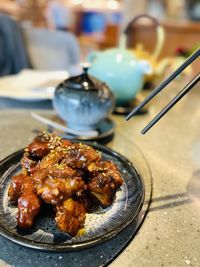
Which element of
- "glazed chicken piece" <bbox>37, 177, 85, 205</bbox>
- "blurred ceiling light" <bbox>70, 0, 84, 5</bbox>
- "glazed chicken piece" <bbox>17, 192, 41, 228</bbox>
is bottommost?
"glazed chicken piece" <bbox>17, 192, 41, 228</bbox>

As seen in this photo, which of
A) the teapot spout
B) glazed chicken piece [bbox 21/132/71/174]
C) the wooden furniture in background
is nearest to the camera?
glazed chicken piece [bbox 21/132/71/174]

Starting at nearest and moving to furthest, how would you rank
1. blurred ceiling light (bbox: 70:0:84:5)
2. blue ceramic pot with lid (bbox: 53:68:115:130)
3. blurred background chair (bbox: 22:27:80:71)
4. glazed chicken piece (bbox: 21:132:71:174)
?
1. glazed chicken piece (bbox: 21:132:71:174)
2. blue ceramic pot with lid (bbox: 53:68:115:130)
3. blurred background chair (bbox: 22:27:80:71)
4. blurred ceiling light (bbox: 70:0:84:5)

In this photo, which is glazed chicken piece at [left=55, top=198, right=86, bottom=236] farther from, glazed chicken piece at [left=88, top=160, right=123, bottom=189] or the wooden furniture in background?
the wooden furniture in background

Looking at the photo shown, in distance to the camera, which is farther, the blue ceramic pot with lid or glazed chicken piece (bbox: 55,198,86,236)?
the blue ceramic pot with lid

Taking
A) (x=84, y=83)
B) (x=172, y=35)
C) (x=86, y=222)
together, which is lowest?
(x=172, y=35)

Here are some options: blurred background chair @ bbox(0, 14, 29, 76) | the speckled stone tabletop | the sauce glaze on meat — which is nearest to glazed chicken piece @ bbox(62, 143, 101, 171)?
the sauce glaze on meat

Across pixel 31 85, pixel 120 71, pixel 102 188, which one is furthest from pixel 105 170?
pixel 31 85

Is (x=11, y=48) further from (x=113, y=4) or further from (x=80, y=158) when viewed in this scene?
(x=113, y=4)
